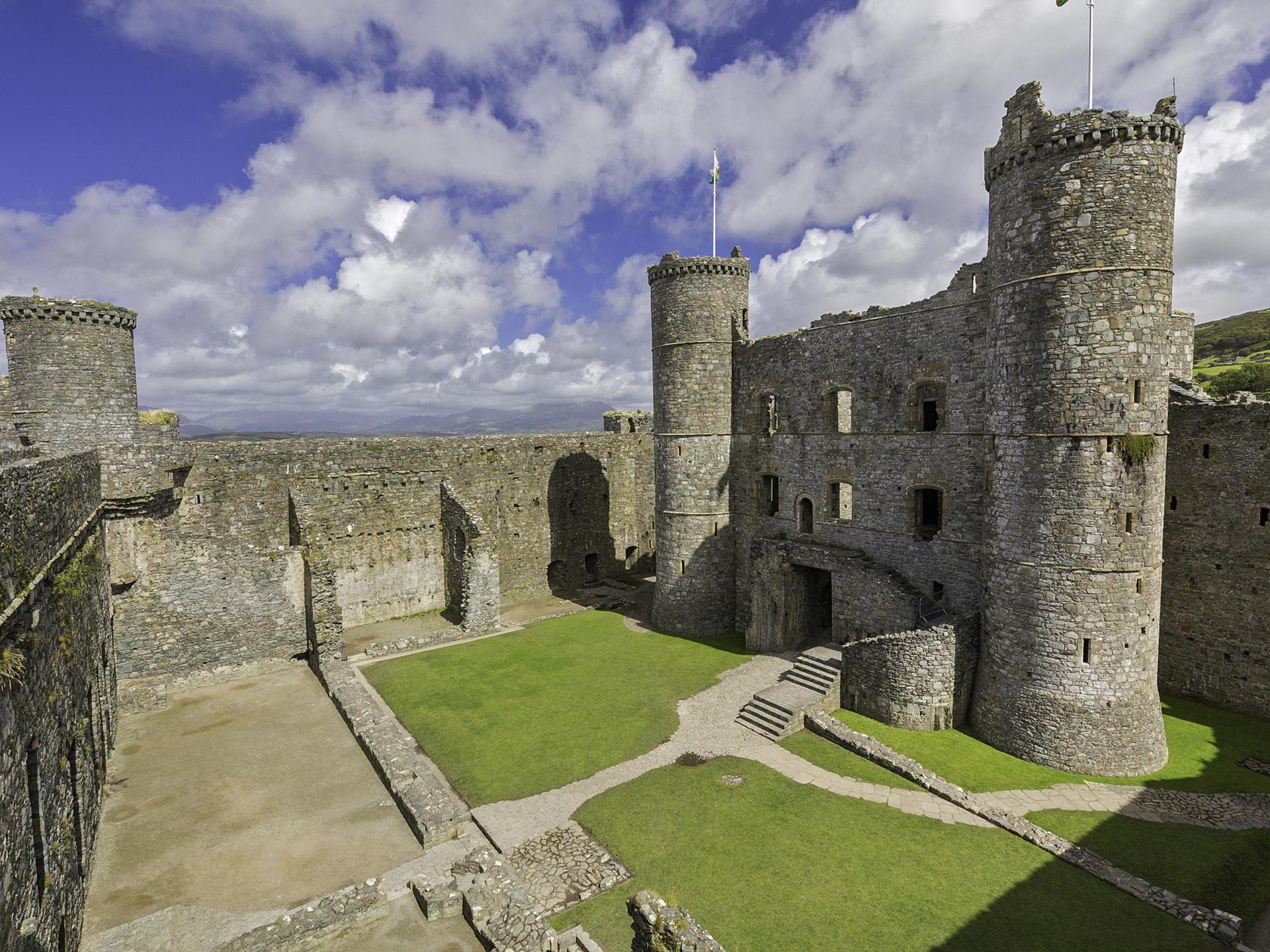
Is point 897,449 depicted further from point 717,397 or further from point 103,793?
point 103,793

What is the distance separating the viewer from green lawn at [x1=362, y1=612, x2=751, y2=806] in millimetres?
15109

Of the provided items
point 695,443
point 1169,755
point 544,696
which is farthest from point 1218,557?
point 544,696

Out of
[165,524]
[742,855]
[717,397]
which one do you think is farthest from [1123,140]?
[165,524]

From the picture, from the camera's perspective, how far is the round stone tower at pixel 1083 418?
13.6 meters

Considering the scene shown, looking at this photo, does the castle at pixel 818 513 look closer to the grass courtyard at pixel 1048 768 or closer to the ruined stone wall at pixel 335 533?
the ruined stone wall at pixel 335 533

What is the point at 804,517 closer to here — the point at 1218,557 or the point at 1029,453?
the point at 1029,453

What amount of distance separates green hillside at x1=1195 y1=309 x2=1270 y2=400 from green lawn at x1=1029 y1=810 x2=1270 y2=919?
589 inches

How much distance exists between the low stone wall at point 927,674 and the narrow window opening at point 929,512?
11.2ft

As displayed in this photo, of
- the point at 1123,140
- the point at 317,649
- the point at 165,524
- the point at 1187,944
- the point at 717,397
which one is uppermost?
the point at 1123,140

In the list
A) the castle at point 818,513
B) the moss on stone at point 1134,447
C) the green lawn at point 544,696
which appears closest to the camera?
the castle at point 818,513

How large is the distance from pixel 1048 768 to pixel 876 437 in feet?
31.2

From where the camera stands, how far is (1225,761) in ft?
48.4

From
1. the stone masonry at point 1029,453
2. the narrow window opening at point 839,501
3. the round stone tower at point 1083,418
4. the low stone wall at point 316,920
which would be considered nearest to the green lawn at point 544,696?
the low stone wall at point 316,920

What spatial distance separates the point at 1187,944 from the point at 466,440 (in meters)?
24.0
